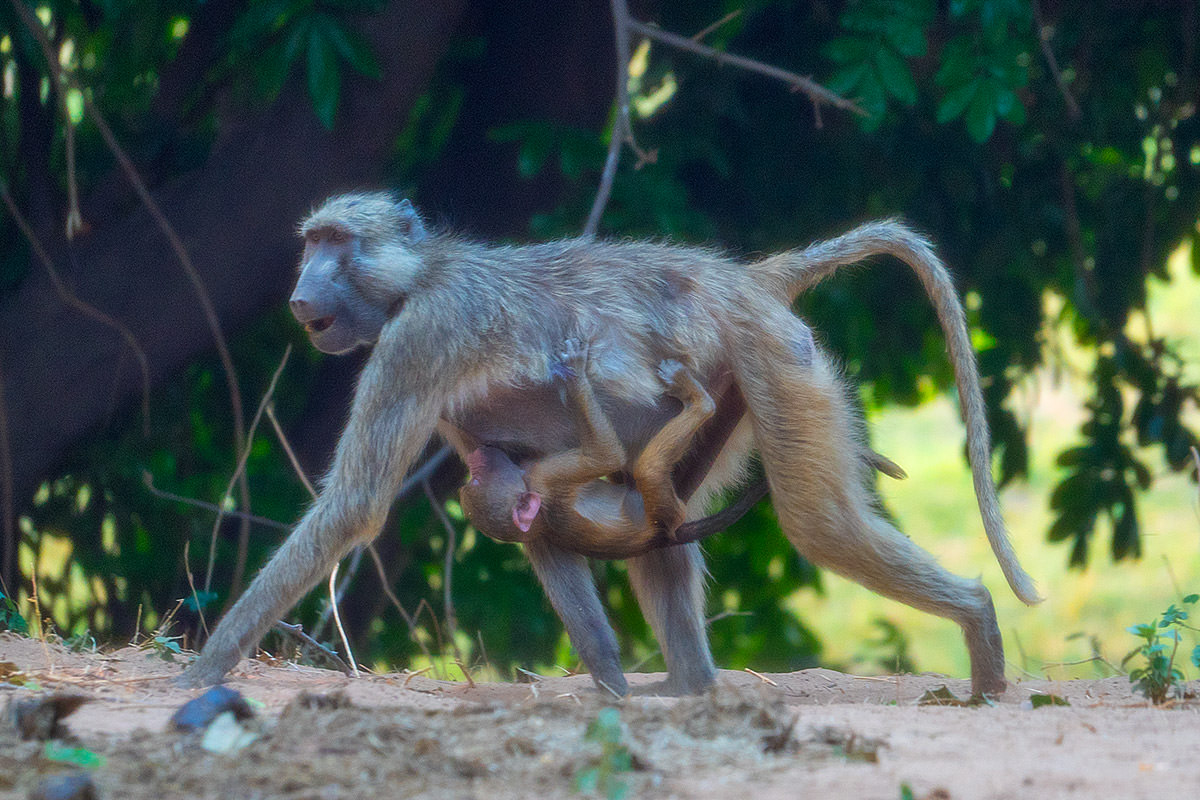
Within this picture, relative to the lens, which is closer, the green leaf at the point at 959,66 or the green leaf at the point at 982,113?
the green leaf at the point at 982,113

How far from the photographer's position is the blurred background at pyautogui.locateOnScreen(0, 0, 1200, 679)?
550cm

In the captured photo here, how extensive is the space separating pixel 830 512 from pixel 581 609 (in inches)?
33.4

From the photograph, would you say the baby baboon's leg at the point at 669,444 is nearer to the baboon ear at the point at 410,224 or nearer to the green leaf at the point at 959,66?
the baboon ear at the point at 410,224

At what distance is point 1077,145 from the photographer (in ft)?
20.3

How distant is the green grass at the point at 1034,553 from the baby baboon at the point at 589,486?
7140mm

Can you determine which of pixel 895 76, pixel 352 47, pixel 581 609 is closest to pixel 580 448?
pixel 581 609

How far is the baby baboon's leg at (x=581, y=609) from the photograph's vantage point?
12.7 ft

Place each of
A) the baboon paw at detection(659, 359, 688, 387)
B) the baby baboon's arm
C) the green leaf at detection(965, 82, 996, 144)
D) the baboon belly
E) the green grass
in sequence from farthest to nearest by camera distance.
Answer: the green grass → the green leaf at detection(965, 82, 996, 144) → the baboon belly → the baboon paw at detection(659, 359, 688, 387) → the baby baboon's arm

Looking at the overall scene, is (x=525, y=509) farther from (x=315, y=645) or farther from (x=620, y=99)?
(x=620, y=99)

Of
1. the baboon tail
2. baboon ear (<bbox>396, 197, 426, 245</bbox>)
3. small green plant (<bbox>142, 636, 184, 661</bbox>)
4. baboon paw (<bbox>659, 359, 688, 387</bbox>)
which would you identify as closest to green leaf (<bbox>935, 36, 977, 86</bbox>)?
the baboon tail

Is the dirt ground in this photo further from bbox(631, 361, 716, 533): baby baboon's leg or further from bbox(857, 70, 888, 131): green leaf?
bbox(857, 70, 888, 131): green leaf

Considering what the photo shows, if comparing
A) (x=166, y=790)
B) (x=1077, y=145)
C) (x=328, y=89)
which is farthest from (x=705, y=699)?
(x=1077, y=145)

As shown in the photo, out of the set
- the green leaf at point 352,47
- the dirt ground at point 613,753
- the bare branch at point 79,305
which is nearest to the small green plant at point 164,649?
the dirt ground at point 613,753

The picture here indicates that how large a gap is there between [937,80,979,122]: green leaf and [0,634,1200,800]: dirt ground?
96.6 inches
